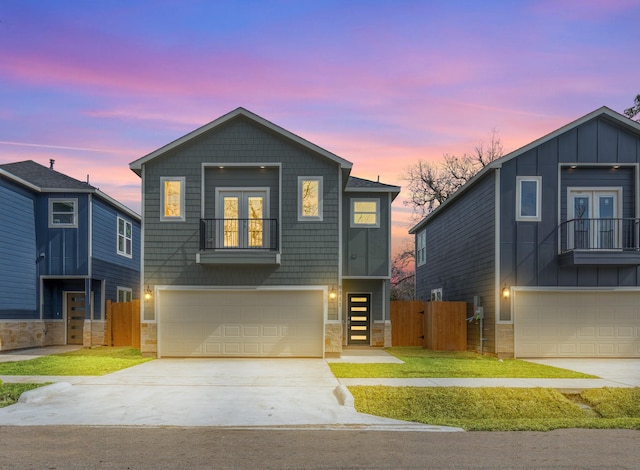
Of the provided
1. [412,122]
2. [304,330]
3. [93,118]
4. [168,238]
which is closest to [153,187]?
[168,238]

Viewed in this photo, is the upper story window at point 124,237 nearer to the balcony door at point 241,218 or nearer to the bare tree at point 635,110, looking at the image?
the balcony door at point 241,218

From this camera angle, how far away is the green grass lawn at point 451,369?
13.2 m

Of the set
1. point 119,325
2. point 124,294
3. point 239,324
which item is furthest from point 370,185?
point 124,294

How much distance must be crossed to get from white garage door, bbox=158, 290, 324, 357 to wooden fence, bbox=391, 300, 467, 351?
5223mm

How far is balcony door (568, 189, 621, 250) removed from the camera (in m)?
17.7

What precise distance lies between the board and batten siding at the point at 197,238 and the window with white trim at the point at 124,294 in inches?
331

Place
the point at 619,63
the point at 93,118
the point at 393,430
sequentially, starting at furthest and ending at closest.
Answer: the point at 93,118
the point at 619,63
the point at 393,430

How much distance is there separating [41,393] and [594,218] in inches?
607

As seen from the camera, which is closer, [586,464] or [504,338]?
[586,464]

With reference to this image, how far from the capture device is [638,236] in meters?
17.5

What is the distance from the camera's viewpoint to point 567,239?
1767 cm

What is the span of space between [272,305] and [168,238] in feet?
12.2

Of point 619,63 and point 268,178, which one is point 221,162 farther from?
point 619,63

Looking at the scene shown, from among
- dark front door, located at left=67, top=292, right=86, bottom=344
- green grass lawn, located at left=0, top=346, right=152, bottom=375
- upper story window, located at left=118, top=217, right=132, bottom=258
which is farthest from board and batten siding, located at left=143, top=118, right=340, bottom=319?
upper story window, located at left=118, top=217, right=132, bottom=258
